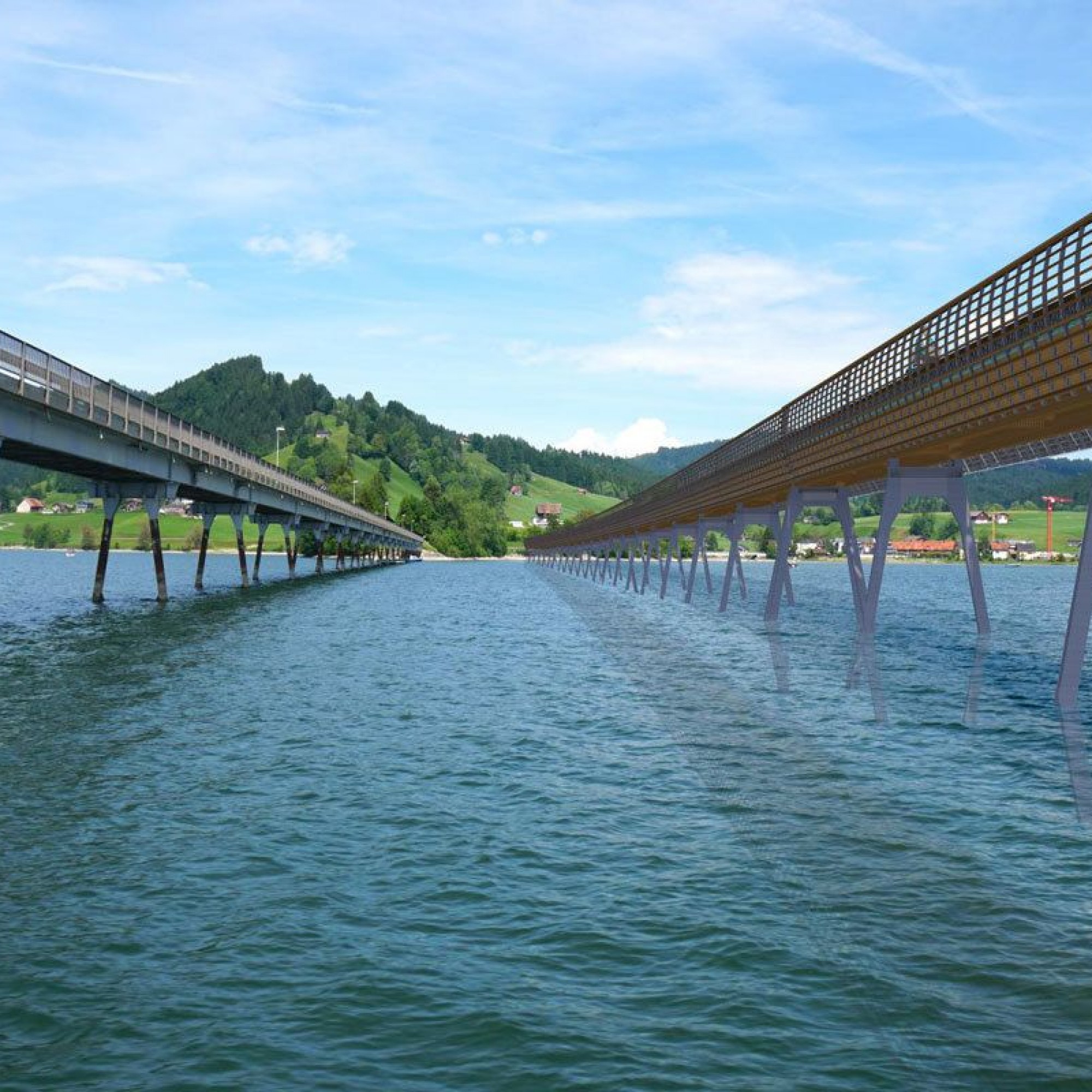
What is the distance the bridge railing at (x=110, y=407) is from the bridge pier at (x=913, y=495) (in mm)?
29584

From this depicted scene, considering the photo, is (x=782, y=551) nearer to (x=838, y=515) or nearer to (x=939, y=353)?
(x=838, y=515)

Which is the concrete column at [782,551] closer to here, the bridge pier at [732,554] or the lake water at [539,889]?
the bridge pier at [732,554]

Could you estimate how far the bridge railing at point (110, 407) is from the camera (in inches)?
1492

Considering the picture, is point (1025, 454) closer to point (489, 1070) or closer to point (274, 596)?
point (489, 1070)

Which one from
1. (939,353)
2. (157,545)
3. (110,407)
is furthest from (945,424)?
(157,545)

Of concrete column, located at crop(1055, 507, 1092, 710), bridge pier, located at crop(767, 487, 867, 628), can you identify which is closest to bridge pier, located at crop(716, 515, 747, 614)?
bridge pier, located at crop(767, 487, 867, 628)

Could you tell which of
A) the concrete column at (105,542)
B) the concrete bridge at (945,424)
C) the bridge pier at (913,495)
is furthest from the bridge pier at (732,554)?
the concrete column at (105,542)

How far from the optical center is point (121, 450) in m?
50.9

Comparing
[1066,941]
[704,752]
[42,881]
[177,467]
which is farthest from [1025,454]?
[177,467]

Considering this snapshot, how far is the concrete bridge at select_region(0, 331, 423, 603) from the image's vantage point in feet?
129

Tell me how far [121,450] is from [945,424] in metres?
36.1

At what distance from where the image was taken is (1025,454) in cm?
3675

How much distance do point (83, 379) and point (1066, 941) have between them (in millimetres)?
41988

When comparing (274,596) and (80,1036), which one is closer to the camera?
(80,1036)
